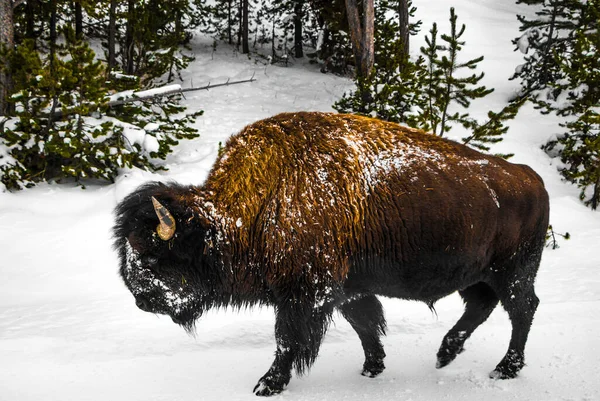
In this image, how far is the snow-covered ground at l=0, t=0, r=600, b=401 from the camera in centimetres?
369

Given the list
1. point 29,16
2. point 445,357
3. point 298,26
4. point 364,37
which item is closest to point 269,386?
point 445,357

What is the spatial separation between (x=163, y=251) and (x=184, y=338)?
166 centimetres

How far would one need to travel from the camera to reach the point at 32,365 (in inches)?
153

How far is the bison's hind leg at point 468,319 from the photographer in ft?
13.8

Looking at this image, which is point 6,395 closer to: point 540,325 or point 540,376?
point 540,376

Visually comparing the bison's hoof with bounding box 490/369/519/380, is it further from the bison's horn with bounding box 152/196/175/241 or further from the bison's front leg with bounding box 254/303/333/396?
the bison's horn with bounding box 152/196/175/241

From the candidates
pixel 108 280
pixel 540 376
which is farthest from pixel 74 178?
pixel 540 376

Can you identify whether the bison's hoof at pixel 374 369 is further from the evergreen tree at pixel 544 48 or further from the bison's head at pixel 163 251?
the evergreen tree at pixel 544 48

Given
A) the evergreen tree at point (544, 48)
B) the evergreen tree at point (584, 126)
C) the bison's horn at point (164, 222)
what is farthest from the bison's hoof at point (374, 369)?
the evergreen tree at point (544, 48)

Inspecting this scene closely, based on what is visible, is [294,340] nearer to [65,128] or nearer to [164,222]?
[164,222]

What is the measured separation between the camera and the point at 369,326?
4.03 m

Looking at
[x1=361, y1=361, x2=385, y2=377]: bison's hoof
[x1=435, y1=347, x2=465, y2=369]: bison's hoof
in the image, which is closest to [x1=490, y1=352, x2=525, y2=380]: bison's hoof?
[x1=435, y1=347, x2=465, y2=369]: bison's hoof

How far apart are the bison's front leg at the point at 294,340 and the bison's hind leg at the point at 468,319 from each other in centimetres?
134

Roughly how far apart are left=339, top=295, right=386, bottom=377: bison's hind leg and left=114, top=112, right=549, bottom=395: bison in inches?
0.5
